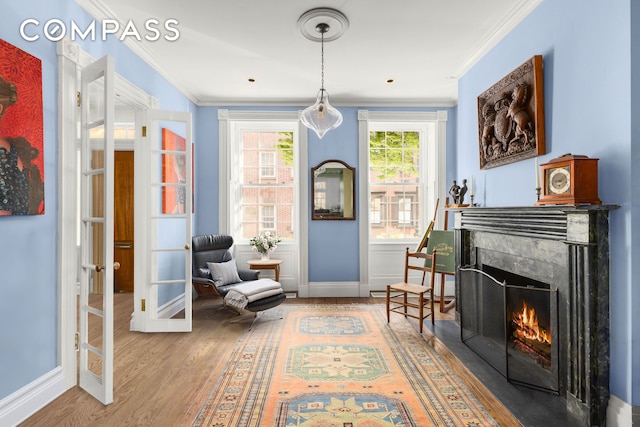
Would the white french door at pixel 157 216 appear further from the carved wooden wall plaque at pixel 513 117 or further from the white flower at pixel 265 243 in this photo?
the carved wooden wall plaque at pixel 513 117

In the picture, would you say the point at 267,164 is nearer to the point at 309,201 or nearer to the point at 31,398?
the point at 309,201

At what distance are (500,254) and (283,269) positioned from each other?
326 centimetres

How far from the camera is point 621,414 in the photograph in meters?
2.00

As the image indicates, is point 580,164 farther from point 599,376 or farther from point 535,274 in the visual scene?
point 599,376

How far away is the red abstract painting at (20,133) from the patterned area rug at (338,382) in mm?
1723

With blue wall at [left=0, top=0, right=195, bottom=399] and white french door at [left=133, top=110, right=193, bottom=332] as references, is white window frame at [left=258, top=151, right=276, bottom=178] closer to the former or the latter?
white french door at [left=133, top=110, right=193, bottom=332]

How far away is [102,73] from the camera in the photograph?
2.38 metres

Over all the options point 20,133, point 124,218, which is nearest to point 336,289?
point 124,218

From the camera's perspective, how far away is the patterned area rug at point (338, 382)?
2.24 meters

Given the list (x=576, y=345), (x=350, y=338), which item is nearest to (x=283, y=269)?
(x=350, y=338)

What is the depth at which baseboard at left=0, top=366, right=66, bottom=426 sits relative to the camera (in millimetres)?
2102

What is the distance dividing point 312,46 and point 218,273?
2804 millimetres

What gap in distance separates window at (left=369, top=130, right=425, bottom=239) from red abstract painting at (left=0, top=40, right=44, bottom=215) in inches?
168

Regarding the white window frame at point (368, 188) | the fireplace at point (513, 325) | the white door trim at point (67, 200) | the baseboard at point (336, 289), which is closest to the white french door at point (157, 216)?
the white door trim at point (67, 200)
